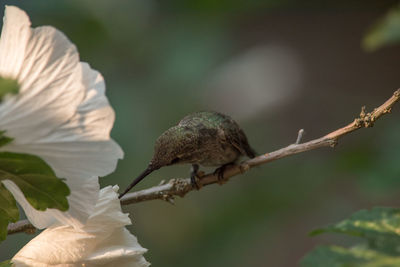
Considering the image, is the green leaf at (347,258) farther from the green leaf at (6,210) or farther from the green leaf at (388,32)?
the green leaf at (388,32)

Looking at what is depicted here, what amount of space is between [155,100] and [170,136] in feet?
8.08

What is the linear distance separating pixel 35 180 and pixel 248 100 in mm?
3793

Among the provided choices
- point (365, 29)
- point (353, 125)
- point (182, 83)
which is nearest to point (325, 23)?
point (365, 29)

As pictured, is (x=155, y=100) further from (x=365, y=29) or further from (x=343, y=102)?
(x=365, y=29)

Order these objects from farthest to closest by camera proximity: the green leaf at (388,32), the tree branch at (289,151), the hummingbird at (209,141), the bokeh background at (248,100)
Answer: the bokeh background at (248,100)
the hummingbird at (209,141)
the green leaf at (388,32)
the tree branch at (289,151)

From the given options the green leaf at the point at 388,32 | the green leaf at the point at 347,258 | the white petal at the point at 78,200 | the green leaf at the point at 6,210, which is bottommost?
the green leaf at the point at 6,210

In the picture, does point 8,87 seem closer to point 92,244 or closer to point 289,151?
point 92,244

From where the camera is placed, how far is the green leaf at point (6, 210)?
651 mm

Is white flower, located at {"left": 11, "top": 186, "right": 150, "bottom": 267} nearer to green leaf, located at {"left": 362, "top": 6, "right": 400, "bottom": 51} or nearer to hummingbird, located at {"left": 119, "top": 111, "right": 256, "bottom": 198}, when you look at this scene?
hummingbird, located at {"left": 119, "top": 111, "right": 256, "bottom": 198}

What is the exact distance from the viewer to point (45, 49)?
1.90 ft

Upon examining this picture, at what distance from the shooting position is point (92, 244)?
2.31 feet

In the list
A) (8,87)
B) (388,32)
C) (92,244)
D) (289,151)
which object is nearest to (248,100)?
(388,32)

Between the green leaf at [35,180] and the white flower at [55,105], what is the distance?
12 millimetres

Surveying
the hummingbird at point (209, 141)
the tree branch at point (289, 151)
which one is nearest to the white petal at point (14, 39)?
the tree branch at point (289, 151)
